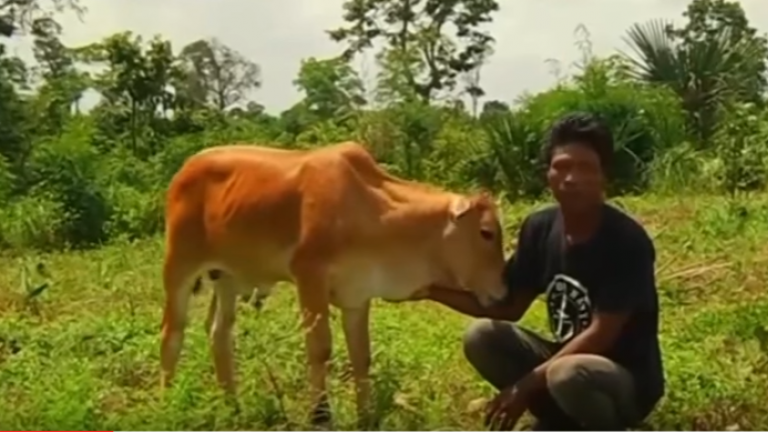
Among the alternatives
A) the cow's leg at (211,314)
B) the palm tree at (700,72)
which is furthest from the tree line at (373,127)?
the cow's leg at (211,314)

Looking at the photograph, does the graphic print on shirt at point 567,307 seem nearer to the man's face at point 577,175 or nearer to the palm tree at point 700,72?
the man's face at point 577,175

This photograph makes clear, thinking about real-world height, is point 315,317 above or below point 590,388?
above

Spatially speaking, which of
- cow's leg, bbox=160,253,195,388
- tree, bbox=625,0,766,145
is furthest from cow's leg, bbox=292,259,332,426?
tree, bbox=625,0,766,145

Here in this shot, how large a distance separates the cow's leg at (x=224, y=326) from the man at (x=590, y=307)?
57.9 inches

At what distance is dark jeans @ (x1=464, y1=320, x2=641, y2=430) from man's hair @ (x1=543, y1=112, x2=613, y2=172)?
27.6 inches

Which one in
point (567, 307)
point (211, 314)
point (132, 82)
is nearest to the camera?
point (567, 307)

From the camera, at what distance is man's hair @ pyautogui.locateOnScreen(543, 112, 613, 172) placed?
4.95m

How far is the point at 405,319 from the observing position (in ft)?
29.0

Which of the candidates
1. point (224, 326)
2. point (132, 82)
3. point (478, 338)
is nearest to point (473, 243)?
point (478, 338)

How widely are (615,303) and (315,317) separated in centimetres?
134

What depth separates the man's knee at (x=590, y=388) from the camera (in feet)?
15.9

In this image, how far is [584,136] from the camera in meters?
4.95

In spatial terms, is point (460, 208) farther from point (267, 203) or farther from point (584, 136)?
point (584, 136)

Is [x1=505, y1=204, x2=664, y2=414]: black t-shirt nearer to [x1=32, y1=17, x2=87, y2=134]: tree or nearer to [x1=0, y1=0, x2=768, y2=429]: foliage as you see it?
[x1=0, y1=0, x2=768, y2=429]: foliage
